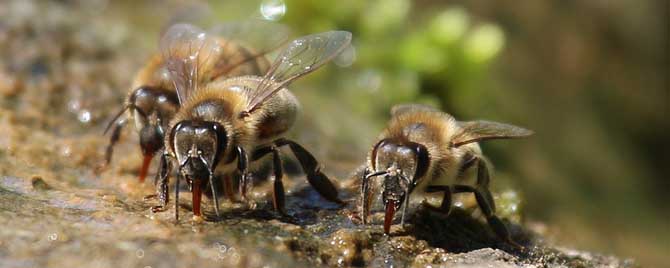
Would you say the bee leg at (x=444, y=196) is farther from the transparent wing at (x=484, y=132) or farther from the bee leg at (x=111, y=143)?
the bee leg at (x=111, y=143)

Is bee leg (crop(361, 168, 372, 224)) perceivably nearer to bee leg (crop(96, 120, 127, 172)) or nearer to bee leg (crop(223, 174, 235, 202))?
bee leg (crop(223, 174, 235, 202))

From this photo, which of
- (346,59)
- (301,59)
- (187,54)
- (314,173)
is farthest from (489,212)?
(346,59)

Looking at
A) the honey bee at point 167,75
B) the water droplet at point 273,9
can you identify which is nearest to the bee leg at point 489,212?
the honey bee at point 167,75

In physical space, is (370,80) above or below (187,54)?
below

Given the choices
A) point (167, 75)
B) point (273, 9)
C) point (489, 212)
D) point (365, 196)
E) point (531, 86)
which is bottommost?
point (489, 212)

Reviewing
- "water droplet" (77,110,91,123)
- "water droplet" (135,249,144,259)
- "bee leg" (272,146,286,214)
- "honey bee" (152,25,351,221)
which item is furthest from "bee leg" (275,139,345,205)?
"water droplet" (77,110,91,123)

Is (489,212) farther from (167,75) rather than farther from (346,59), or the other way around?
(346,59)
